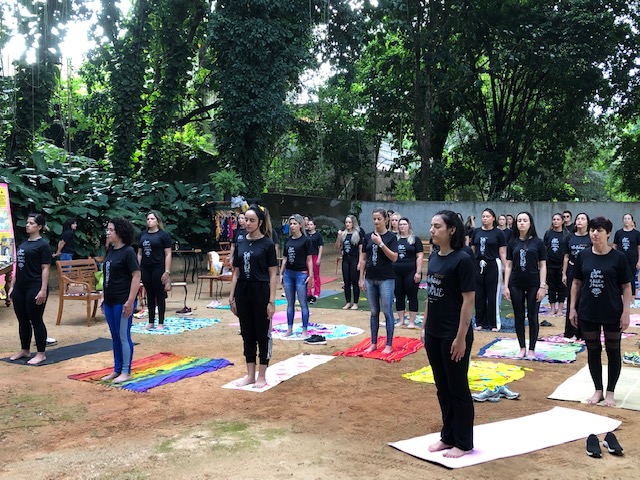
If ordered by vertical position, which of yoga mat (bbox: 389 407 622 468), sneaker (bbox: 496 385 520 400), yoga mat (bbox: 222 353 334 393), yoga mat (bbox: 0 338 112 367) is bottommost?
yoga mat (bbox: 0 338 112 367)

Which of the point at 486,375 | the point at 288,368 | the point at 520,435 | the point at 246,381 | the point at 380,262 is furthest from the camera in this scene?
the point at 380,262

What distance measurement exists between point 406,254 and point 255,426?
487cm

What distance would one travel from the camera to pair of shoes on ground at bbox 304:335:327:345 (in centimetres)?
878

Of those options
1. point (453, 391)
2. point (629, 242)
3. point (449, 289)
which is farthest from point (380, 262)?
point (629, 242)

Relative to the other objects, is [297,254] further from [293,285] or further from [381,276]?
[381,276]

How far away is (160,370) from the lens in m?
7.13

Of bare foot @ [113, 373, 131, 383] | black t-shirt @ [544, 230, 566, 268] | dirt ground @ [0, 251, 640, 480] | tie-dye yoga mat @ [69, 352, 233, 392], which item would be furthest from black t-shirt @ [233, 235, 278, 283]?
black t-shirt @ [544, 230, 566, 268]

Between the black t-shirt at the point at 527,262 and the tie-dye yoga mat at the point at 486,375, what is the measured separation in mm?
1053

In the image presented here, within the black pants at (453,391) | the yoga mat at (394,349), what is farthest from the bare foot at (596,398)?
the yoga mat at (394,349)

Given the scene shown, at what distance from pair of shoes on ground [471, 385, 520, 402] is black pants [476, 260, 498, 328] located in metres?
3.71

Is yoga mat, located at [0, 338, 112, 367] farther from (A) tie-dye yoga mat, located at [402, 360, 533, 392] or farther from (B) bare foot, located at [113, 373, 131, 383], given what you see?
(A) tie-dye yoga mat, located at [402, 360, 533, 392]

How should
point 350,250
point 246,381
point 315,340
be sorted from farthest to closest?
point 350,250, point 315,340, point 246,381

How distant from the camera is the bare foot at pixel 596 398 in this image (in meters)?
5.75

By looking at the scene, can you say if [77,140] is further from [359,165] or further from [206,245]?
[359,165]
